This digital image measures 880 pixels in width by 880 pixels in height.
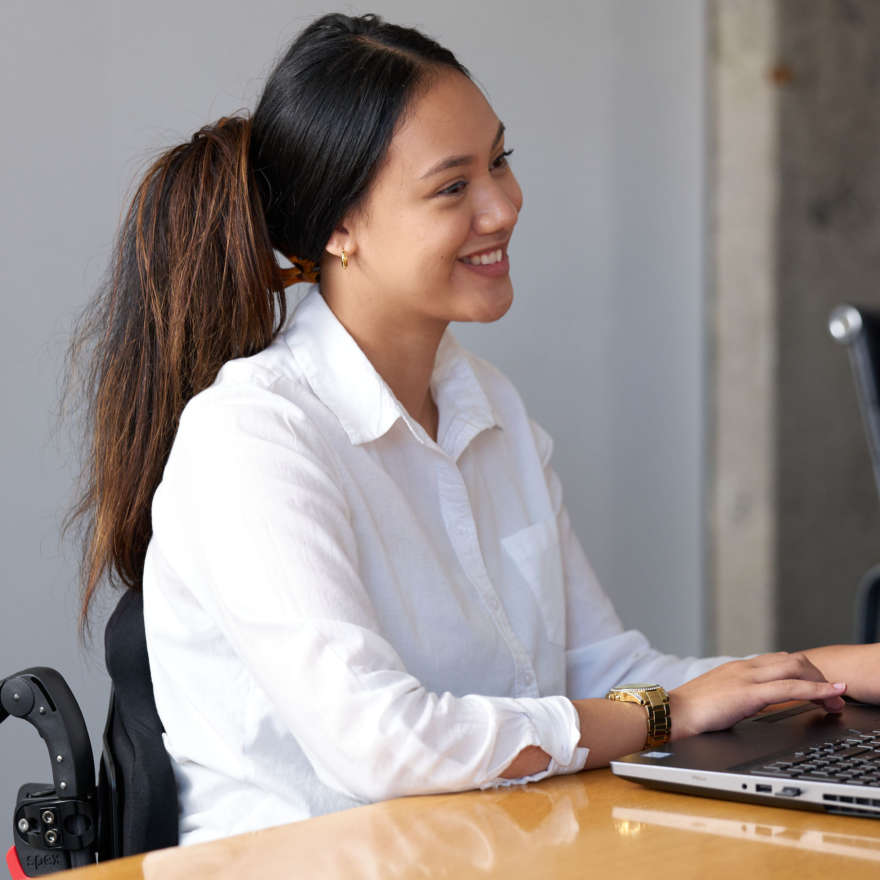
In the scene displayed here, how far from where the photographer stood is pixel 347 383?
1312 mm

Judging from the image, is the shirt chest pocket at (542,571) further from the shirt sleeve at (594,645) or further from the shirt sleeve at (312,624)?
the shirt sleeve at (312,624)

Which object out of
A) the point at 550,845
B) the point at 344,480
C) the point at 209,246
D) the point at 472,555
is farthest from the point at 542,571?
the point at 550,845

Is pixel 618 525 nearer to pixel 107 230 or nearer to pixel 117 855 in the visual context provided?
pixel 107 230

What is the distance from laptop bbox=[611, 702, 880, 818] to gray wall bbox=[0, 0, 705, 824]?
115 cm

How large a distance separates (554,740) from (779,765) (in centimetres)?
19

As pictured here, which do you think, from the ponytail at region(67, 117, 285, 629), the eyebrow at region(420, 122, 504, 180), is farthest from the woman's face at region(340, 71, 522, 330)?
the ponytail at region(67, 117, 285, 629)

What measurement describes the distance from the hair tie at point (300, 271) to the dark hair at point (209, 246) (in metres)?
0.06

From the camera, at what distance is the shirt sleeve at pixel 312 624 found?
0.99 m

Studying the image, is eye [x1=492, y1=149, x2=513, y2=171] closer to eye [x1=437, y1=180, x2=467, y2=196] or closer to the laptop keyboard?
eye [x1=437, y1=180, x2=467, y2=196]

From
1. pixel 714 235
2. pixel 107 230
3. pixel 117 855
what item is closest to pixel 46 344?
pixel 107 230

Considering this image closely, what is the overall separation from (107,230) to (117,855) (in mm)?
1042

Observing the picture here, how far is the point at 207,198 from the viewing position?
1.36m

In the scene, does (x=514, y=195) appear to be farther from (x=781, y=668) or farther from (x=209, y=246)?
(x=781, y=668)

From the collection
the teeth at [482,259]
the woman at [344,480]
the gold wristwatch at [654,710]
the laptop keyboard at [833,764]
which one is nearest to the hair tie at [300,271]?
the woman at [344,480]
